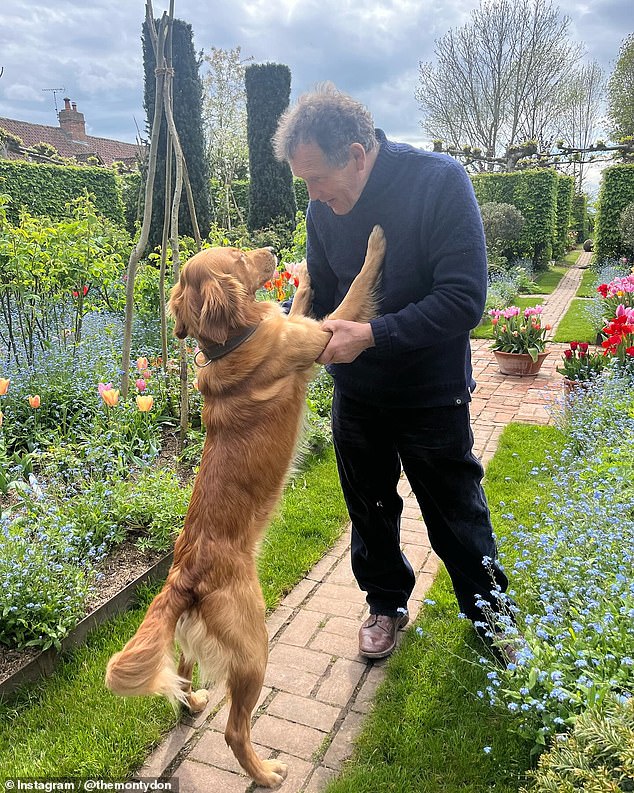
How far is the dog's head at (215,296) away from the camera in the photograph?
2436mm

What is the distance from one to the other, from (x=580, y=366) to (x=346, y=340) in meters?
4.81

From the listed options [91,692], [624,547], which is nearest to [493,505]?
[624,547]

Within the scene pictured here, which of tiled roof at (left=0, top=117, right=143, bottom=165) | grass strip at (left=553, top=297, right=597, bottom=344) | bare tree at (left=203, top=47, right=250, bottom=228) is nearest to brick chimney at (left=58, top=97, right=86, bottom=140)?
tiled roof at (left=0, top=117, right=143, bottom=165)

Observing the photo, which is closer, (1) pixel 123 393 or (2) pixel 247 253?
(2) pixel 247 253

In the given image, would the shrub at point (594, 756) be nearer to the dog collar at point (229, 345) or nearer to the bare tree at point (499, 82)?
the dog collar at point (229, 345)

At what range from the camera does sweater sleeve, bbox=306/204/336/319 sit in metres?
2.81

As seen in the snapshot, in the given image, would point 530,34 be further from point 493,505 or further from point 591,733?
point 591,733

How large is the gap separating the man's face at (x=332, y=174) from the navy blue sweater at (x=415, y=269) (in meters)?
0.05

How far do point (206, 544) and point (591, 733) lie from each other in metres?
1.42

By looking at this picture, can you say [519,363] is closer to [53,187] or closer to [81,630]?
[81,630]

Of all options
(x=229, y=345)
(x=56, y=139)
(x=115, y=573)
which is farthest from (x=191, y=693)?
(x=56, y=139)

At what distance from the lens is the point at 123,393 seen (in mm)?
5070

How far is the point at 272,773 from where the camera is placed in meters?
2.34

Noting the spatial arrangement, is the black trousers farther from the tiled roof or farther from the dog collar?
the tiled roof
